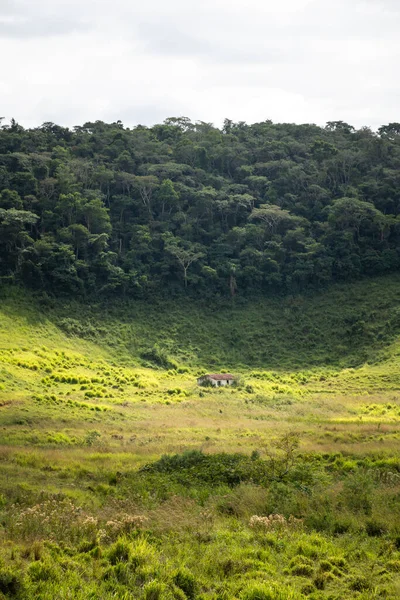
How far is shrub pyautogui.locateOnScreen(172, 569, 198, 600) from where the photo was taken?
720 cm

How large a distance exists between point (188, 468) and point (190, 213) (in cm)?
5467

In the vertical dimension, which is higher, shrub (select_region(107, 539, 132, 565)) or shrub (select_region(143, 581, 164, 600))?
shrub (select_region(143, 581, 164, 600))

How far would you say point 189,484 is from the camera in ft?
43.8

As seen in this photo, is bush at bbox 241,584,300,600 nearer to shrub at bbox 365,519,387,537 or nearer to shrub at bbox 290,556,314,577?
shrub at bbox 290,556,314,577

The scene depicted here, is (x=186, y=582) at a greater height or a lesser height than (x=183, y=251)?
lesser

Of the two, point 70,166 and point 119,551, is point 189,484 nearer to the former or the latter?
point 119,551

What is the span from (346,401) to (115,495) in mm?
26506

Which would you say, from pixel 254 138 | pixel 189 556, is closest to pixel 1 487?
pixel 189 556

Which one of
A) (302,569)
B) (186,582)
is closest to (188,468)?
(302,569)

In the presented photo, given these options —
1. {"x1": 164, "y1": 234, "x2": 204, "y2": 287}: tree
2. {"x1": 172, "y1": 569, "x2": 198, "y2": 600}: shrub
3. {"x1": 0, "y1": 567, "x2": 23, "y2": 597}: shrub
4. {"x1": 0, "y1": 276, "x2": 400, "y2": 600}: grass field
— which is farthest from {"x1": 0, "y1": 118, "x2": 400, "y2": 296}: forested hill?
{"x1": 172, "y1": 569, "x2": 198, "y2": 600}: shrub

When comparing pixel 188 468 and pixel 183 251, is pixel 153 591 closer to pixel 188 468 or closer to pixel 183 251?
pixel 188 468

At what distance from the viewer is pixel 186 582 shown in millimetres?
7266

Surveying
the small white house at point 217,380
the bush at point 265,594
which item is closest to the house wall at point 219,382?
the small white house at point 217,380

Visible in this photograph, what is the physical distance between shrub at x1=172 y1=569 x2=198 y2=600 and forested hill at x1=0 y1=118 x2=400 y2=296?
1925 inches
